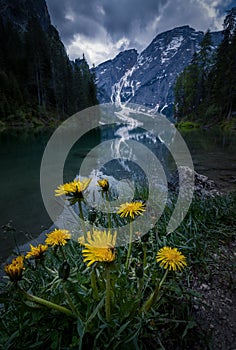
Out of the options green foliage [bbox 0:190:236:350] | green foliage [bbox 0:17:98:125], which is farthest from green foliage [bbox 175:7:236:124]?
green foliage [bbox 0:190:236:350]

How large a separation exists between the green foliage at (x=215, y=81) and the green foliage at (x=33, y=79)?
2723 centimetres

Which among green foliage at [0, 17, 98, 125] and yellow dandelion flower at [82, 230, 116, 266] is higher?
green foliage at [0, 17, 98, 125]

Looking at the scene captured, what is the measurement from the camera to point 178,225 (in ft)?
8.28

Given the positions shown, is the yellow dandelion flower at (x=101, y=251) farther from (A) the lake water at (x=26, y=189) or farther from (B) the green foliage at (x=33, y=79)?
(B) the green foliage at (x=33, y=79)

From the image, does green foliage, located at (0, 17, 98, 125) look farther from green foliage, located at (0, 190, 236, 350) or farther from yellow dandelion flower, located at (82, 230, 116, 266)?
yellow dandelion flower, located at (82, 230, 116, 266)

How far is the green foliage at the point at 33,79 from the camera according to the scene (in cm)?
2867

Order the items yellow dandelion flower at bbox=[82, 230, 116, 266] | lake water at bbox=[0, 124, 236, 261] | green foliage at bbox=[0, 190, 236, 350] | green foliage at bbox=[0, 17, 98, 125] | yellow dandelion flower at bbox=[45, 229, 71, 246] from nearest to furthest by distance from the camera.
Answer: yellow dandelion flower at bbox=[82, 230, 116, 266]
green foliage at bbox=[0, 190, 236, 350]
yellow dandelion flower at bbox=[45, 229, 71, 246]
lake water at bbox=[0, 124, 236, 261]
green foliage at bbox=[0, 17, 98, 125]

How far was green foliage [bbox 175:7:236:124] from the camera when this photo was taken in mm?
27487

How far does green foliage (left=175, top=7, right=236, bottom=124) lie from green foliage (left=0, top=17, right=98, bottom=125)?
2723 centimetres

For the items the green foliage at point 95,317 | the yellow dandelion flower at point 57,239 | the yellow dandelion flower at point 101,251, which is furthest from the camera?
the yellow dandelion flower at point 57,239


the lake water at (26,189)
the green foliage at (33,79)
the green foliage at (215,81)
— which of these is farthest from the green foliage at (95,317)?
the green foliage at (215,81)

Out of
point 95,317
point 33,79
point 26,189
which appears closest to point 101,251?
point 95,317

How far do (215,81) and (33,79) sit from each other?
34.3 m

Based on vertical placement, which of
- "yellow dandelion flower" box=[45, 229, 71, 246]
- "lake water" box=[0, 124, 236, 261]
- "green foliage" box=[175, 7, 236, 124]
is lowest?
"lake water" box=[0, 124, 236, 261]
